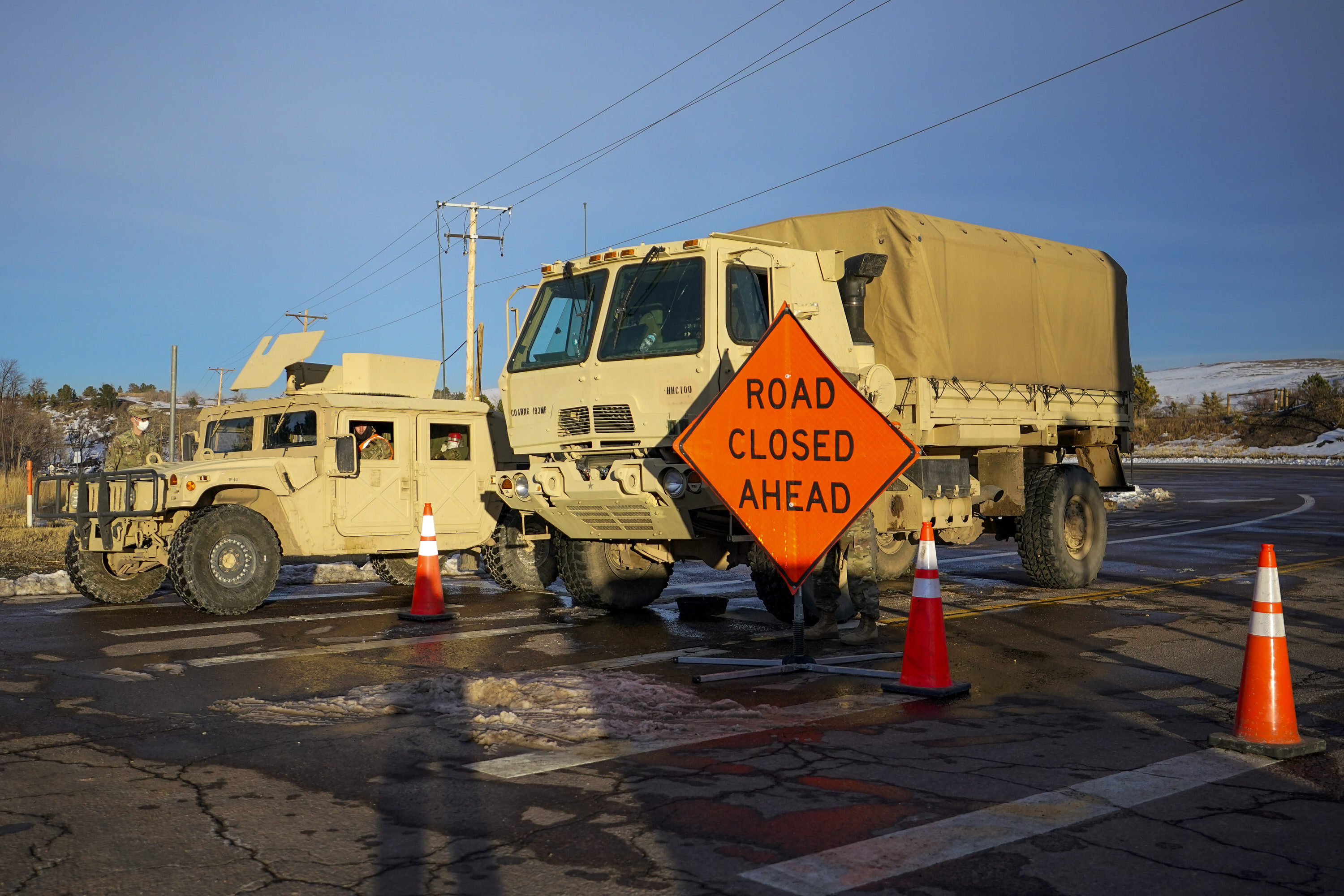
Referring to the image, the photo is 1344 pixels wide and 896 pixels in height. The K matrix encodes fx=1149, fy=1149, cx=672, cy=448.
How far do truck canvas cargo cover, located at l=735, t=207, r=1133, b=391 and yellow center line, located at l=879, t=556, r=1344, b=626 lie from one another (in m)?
2.13

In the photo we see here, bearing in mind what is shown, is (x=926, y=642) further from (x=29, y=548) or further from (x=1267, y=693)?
(x=29, y=548)

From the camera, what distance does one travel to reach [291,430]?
11844 mm

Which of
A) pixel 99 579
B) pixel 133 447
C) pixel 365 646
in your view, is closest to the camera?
pixel 365 646

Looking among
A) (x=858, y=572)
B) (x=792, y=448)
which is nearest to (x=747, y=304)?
(x=792, y=448)

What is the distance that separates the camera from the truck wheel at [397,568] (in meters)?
13.0

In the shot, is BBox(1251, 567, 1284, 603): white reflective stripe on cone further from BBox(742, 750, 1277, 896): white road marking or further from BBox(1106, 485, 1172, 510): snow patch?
BBox(1106, 485, 1172, 510): snow patch

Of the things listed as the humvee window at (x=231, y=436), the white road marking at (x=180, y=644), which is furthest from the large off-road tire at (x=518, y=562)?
the white road marking at (x=180, y=644)

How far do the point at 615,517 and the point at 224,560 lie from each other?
3.79m

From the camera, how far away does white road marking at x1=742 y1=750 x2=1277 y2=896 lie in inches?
146

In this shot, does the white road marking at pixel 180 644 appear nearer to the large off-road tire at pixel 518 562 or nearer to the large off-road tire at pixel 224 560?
the large off-road tire at pixel 224 560

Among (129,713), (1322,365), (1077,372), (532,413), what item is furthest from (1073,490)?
(1322,365)

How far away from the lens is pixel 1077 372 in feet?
40.7

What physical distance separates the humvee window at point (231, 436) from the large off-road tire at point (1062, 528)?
26.9ft

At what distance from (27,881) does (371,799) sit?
4.16ft
